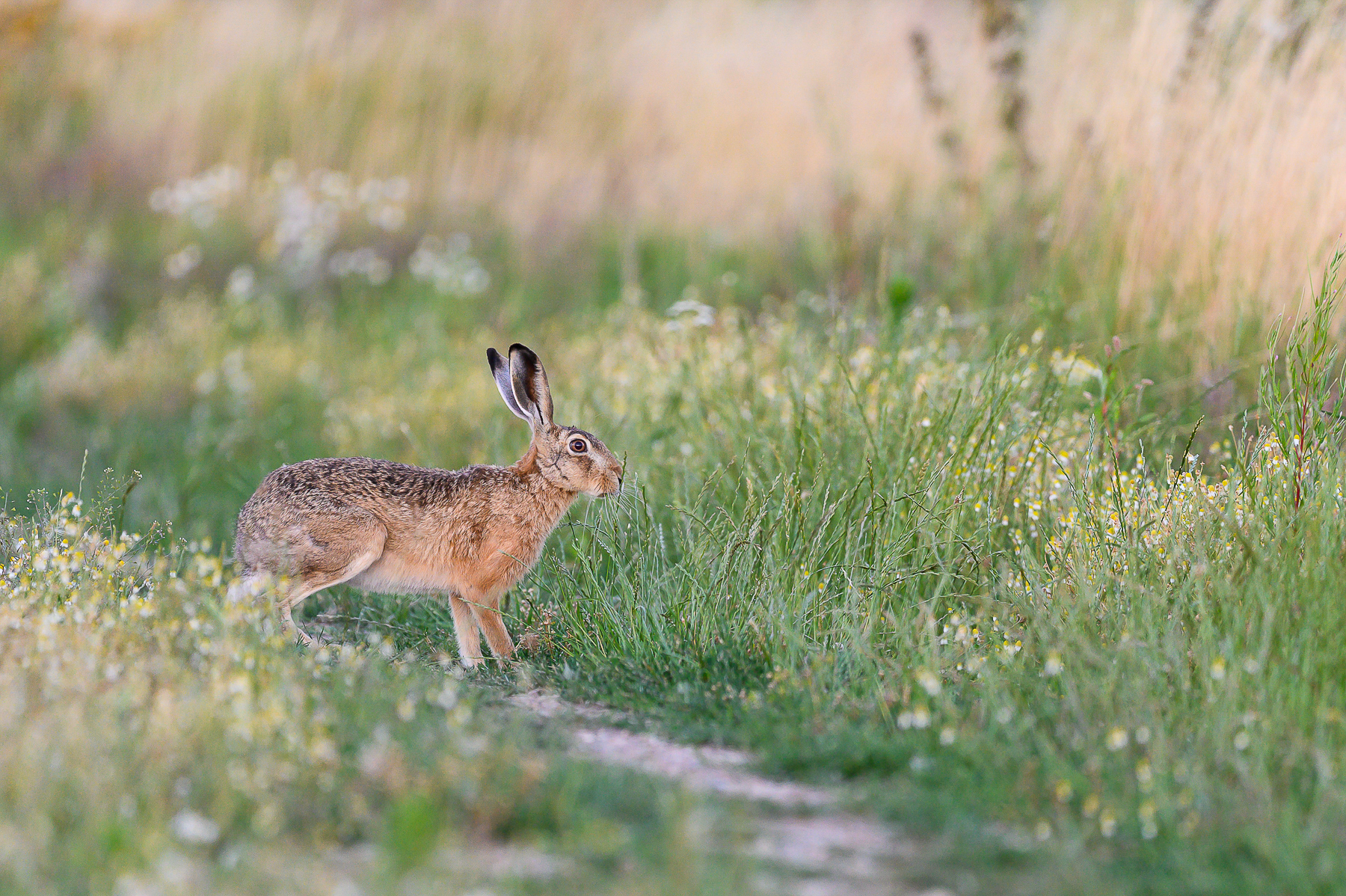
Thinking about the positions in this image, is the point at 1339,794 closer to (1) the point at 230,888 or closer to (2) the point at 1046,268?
(1) the point at 230,888

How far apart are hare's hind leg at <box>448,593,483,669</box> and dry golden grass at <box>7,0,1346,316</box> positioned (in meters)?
4.03

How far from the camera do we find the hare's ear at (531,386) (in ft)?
18.2

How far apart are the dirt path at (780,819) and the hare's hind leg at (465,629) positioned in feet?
3.20

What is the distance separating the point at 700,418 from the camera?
636 centimetres

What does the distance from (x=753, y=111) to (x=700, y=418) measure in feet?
20.3

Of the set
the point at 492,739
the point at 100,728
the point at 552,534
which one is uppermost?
the point at 100,728

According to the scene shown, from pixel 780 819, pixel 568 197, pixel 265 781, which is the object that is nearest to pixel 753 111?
pixel 568 197

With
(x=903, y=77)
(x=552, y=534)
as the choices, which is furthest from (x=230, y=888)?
(x=903, y=77)

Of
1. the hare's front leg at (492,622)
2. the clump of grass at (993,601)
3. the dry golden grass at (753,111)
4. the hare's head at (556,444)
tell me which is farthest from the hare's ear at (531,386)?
the dry golden grass at (753,111)

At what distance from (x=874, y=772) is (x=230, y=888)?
Answer: 169 cm

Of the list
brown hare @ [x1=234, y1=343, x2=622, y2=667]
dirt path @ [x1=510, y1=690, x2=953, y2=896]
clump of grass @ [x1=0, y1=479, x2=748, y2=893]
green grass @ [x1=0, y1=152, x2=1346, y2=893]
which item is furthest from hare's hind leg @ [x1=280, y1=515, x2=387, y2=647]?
dirt path @ [x1=510, y1=690, x2=953, y2=896]

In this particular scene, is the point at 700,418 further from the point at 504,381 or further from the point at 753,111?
the point at 753,111

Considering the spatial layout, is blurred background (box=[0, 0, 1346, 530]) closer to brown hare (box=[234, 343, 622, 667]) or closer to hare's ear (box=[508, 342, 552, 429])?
brown hare (box=[234, 343, 622, 667])

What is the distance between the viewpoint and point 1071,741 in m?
3.74
